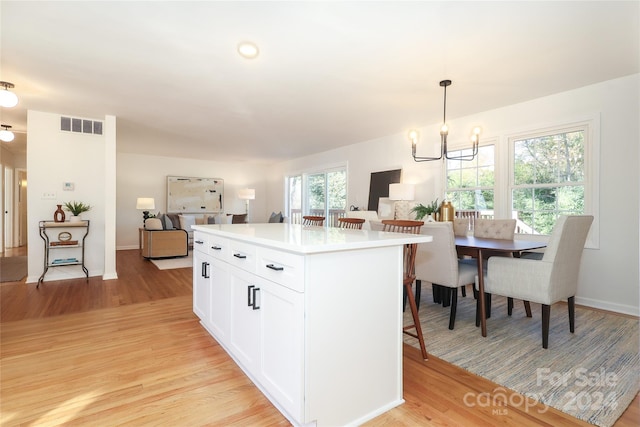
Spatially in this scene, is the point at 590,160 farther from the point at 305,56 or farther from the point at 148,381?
the point at 148,381

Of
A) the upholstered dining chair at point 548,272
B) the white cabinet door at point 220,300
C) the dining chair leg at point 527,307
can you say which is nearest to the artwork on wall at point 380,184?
the dining chair leg at point 527,307

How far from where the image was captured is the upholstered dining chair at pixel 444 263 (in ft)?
8.26

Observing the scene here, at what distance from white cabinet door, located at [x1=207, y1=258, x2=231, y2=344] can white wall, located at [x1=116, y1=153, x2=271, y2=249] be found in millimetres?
6597

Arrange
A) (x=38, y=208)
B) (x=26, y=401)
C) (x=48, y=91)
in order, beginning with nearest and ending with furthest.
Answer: (x=26, y=401)
(x=48, y=91)
(x=38, y=208)

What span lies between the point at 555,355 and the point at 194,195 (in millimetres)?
8270

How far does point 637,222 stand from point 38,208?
23.4ft

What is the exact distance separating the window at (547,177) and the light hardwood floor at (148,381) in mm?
2606

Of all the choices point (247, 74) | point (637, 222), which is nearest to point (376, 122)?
point (247, 74)

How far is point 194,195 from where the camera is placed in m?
8.48

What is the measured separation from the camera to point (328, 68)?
9.61ft

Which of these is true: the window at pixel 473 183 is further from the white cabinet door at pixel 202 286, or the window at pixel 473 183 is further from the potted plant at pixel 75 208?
the potted plant at pixel 75 208

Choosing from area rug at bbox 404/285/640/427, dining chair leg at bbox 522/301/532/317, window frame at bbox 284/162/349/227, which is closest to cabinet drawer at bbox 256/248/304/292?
area rug at bbox 404/285/640/427

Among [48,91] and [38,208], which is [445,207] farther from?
[38,208]

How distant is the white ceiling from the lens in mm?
2100
